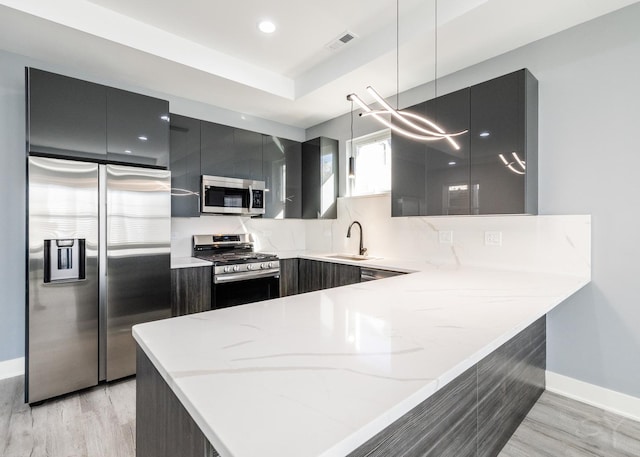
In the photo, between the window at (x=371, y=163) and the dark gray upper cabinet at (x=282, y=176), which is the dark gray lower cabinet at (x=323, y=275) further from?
the window at (x=371, y=163)

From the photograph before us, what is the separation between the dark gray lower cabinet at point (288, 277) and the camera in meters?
3.59

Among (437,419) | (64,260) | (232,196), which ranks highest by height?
(232,196)

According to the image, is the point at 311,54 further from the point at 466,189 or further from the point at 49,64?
the point at 49,64

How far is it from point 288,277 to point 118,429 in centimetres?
202

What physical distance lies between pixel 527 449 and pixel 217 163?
137 inches

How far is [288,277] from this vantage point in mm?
3652

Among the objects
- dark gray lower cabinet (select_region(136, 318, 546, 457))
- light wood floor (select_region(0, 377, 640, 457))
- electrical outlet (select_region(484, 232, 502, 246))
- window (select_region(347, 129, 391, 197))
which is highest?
window (select_region(347, 129, 391, 197))

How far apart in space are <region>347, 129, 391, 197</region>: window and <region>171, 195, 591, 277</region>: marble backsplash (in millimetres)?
165

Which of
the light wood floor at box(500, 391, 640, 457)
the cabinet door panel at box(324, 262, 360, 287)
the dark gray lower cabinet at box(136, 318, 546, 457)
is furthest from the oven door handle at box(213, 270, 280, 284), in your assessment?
the light wood floor at box(500, 391, 640, 457)

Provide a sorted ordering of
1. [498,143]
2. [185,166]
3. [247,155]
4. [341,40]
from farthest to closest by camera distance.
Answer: [247,155] < [185,166] < [341,40] < [498,143]

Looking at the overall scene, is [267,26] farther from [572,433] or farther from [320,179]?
[572,433]

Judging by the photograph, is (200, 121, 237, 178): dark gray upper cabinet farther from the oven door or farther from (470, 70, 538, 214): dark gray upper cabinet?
(470, 70, 538, 214): dark gray upper cabinet

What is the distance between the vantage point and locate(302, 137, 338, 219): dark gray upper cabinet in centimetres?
394

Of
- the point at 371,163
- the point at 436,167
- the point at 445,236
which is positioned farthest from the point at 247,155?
the point at 445,236
